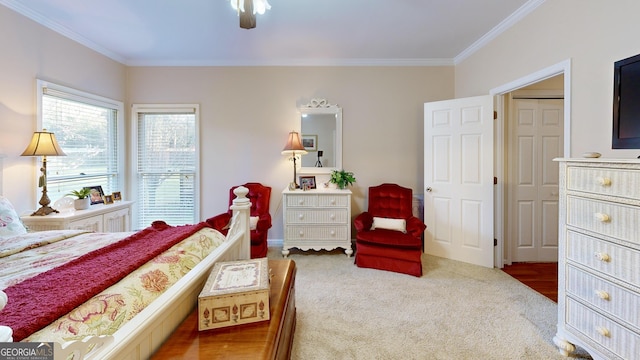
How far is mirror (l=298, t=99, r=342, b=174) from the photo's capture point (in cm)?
404

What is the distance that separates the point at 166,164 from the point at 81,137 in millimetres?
1014

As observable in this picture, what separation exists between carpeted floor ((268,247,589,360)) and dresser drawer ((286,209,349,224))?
62 cm

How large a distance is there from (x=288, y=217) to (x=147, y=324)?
275cm

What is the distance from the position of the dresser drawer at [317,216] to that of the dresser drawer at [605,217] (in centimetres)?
227

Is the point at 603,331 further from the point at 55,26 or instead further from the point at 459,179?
the point at 55,26

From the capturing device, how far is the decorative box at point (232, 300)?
1.16m

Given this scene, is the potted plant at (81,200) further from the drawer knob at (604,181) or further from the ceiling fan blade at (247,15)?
the drawer knob at (604,181)

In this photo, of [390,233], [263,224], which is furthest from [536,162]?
[263,224]

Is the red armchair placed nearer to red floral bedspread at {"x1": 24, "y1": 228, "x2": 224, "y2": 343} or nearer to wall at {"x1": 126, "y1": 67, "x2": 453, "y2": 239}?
wall at {"x1": 126, "y1": 67, "x2": 453, "y2": 239}

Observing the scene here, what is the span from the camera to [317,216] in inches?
142

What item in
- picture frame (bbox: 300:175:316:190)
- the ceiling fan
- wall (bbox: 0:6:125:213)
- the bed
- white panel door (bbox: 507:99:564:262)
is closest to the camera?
the bed

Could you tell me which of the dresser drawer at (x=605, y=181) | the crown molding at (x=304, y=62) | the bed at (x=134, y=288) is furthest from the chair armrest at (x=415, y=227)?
the crown molding at (x=304, y=62)

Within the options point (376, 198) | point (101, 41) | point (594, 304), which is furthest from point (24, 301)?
point (101, 41)

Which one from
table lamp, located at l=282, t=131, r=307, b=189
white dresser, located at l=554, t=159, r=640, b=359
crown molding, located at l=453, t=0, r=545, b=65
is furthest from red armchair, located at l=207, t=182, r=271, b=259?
crown molding, located at l=453, t=0, r=545, b=65
